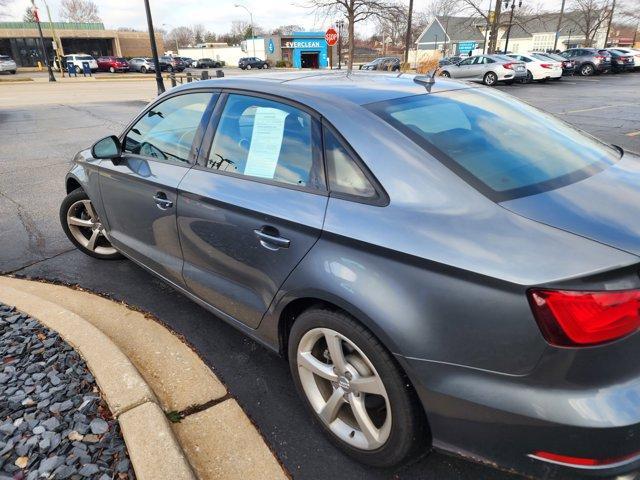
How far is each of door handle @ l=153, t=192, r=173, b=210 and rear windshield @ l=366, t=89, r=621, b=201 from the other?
54.4 inches

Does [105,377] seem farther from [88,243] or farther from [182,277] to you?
[88,243]

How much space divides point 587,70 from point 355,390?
36.3 meters

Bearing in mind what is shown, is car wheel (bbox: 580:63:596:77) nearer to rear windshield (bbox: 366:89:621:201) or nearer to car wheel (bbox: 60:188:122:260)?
rear windshield (bbox: 366:89:621:201)

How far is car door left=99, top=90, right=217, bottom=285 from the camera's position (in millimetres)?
2846

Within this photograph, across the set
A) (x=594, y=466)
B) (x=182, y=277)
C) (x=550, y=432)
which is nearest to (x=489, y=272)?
(x=550, y=432)

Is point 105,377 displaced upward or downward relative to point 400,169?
downward

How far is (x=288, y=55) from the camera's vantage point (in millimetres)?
70812

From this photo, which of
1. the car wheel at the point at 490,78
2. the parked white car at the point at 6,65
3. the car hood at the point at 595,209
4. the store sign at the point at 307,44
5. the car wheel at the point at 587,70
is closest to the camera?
the car hood at the point at 595,209

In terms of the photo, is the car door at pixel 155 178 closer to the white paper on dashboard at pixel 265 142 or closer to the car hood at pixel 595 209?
the white paper on dashboard at pixel 265 142

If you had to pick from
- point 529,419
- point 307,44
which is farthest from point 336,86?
point 307,44

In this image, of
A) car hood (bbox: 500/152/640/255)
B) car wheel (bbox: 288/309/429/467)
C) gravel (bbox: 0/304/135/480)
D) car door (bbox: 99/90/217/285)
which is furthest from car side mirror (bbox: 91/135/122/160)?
car hood (bbox: 500/152/640/255)

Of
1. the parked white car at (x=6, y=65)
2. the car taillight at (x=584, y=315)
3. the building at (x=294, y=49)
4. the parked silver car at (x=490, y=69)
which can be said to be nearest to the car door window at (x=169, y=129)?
the car taillight at (x=584, y=315)

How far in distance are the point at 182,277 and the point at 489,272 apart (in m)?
2.02

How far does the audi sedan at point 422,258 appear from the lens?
4.72ft
